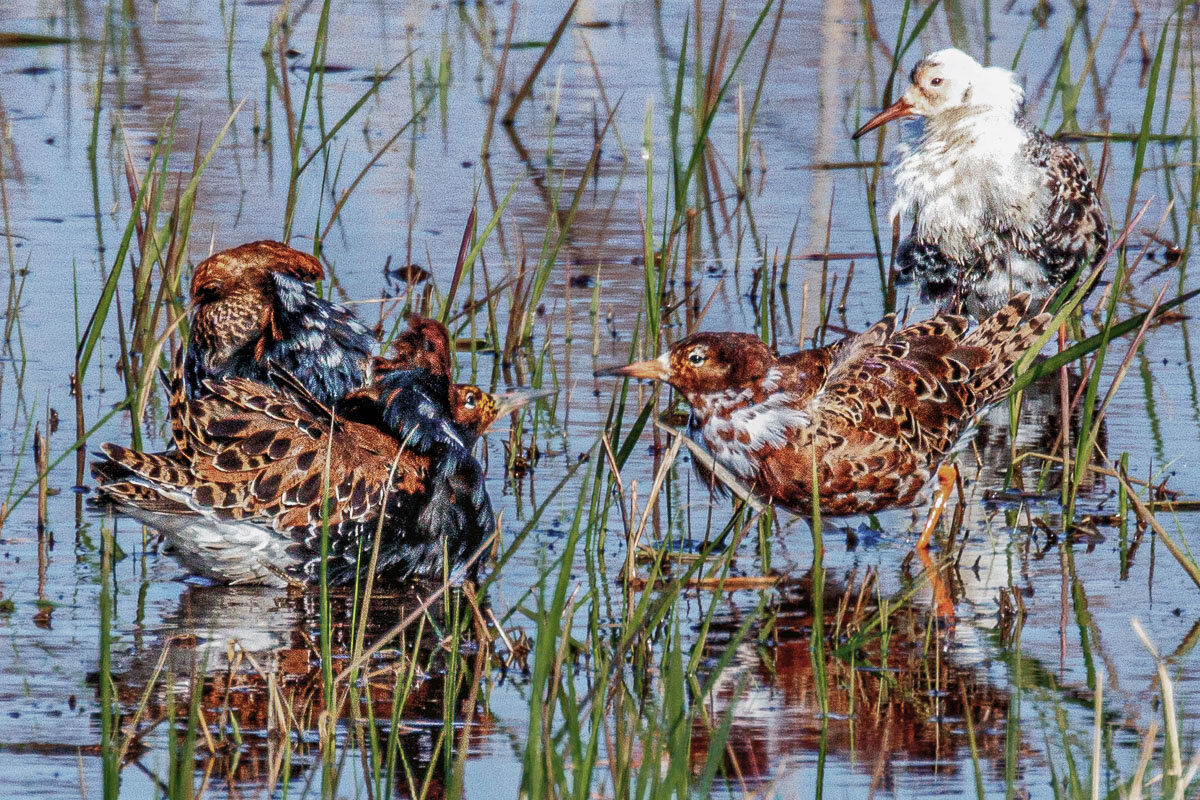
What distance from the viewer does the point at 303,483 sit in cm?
511

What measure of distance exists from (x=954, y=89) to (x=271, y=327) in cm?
301

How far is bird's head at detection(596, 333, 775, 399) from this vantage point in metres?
5.43

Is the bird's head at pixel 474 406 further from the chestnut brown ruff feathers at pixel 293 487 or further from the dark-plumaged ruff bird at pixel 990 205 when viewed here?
the dark-plumaged ruff bird at pixel 990 205

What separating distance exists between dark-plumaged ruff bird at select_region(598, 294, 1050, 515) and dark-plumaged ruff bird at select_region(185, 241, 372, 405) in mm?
1212

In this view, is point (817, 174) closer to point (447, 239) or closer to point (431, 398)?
point (447, 239)

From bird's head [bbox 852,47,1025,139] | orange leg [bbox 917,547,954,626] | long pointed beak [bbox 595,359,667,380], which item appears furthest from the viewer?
bird's head [bbox 852,47,1025,139]

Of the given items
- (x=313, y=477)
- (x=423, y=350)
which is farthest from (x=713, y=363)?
(x=313, y=477)

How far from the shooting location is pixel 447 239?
824cm

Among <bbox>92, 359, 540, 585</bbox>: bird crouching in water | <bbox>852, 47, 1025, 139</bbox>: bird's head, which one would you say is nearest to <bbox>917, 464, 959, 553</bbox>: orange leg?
<bbox>92, 359, 540, 585</bbox>: bird crouching in water

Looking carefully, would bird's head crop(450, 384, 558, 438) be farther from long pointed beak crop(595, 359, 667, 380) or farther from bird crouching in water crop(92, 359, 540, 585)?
long pointed beak crop(595, 359, 667, 380)


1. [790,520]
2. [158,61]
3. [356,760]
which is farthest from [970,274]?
[158,61]

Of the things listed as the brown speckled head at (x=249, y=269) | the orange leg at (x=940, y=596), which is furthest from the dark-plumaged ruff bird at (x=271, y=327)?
the orange leg at (x=940, y=596)

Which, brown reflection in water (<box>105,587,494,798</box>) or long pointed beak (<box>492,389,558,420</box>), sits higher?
long pointed beak (<box>492,389,558,420</box>)

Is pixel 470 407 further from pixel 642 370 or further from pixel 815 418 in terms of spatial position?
pixel 815 418
